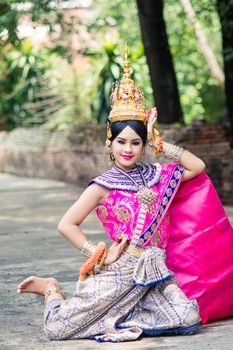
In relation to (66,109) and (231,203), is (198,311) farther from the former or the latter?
(66,109)

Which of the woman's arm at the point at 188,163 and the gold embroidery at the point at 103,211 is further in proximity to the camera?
the woman's arm at the point at 188,163

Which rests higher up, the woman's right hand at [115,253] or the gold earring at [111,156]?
the gold earring at [111,156]

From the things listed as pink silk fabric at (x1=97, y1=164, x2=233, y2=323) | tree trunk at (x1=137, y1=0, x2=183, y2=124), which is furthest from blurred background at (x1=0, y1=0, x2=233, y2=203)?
pink silk fabric at (x1=97, y1=164, x2=233, y2=323)

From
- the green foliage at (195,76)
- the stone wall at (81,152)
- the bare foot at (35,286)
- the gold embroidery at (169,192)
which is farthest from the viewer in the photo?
the green foliage at (195,76)

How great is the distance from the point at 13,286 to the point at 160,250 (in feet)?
7.32

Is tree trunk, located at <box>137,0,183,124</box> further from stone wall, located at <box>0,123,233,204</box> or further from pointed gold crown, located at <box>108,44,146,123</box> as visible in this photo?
pointed gold crown, located at <box>108,44,146,123</box>

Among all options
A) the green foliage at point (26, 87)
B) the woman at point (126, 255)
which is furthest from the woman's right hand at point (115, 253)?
the green foliage at point (26, 87)

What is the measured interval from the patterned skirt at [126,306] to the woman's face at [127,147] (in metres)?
0.53

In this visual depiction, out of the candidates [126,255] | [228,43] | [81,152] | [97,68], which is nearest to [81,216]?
[126,255]

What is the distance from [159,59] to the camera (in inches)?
627

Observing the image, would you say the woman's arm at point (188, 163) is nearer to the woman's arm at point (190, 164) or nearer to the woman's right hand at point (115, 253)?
the woman's arm at point (190, 164)

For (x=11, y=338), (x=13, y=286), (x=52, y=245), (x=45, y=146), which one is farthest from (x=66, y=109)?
(x=11, y=338)

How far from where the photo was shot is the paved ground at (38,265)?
5.79m

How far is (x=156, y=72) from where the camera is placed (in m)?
16.0
